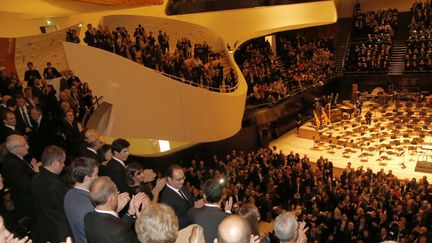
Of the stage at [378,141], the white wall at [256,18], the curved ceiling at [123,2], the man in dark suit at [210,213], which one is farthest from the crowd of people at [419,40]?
the man in dark suit at [210,213]

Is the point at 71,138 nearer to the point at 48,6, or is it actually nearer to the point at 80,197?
the point at 80,197

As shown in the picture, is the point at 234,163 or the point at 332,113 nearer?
the point at 234,163

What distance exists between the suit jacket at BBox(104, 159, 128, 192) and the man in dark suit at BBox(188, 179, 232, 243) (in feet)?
3.74

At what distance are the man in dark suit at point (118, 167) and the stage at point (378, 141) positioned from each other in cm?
1131

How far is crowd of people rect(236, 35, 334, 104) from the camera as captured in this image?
17.2 metres

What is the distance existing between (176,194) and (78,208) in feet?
3.31

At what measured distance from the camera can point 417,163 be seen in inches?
534

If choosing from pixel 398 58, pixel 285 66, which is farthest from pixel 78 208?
pixel 398 58

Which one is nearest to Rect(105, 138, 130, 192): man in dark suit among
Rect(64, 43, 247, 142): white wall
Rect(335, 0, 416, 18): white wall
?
Rect(64, 43, 247, 142): white wall

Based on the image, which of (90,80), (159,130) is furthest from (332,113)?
(90,80)

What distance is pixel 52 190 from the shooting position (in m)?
3.41

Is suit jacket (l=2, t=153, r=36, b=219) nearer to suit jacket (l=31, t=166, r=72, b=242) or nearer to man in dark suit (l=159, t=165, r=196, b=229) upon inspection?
suit jacket (l=31, t=166, r=72, b=242)

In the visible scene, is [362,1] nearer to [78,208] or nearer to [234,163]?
[234,163]

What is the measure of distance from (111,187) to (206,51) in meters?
12.9
